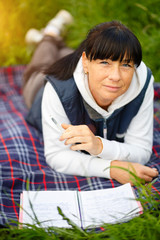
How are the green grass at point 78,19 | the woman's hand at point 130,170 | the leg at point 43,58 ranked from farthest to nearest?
1. the green grass at point 78,19
2. the leg at point 43,58
3. the woman's hand at point 130,170

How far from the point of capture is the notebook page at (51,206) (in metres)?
1.61

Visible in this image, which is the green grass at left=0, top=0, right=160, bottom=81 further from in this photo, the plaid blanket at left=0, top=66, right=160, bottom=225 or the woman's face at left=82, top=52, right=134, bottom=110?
the woman's face at left=82, top=52, right=134, bottom=110

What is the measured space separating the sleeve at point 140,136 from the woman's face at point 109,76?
31 cm

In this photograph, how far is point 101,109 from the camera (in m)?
1.87

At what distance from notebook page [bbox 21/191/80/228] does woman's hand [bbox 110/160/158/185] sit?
32 cm

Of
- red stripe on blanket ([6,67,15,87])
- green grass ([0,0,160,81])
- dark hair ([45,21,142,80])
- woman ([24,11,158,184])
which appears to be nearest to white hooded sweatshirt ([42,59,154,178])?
woman ([24,11,158,184])

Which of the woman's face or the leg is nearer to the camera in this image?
the woman's face

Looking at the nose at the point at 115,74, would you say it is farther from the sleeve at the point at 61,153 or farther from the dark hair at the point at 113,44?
the sleeve at the point at 61,153

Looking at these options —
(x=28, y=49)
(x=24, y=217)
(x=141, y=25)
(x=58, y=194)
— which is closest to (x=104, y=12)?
(x=141, y=25)

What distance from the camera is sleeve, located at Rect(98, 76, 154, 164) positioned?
6.27 ft

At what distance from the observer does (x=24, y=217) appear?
1.64 m

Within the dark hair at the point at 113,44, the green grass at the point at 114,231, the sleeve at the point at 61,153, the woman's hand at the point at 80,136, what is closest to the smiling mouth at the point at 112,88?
the dark hair at the point at 113,44

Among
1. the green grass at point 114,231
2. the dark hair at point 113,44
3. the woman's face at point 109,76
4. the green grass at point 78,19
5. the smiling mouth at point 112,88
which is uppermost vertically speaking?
the green grass at point 78,19

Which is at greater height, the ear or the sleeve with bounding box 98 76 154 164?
the ear
